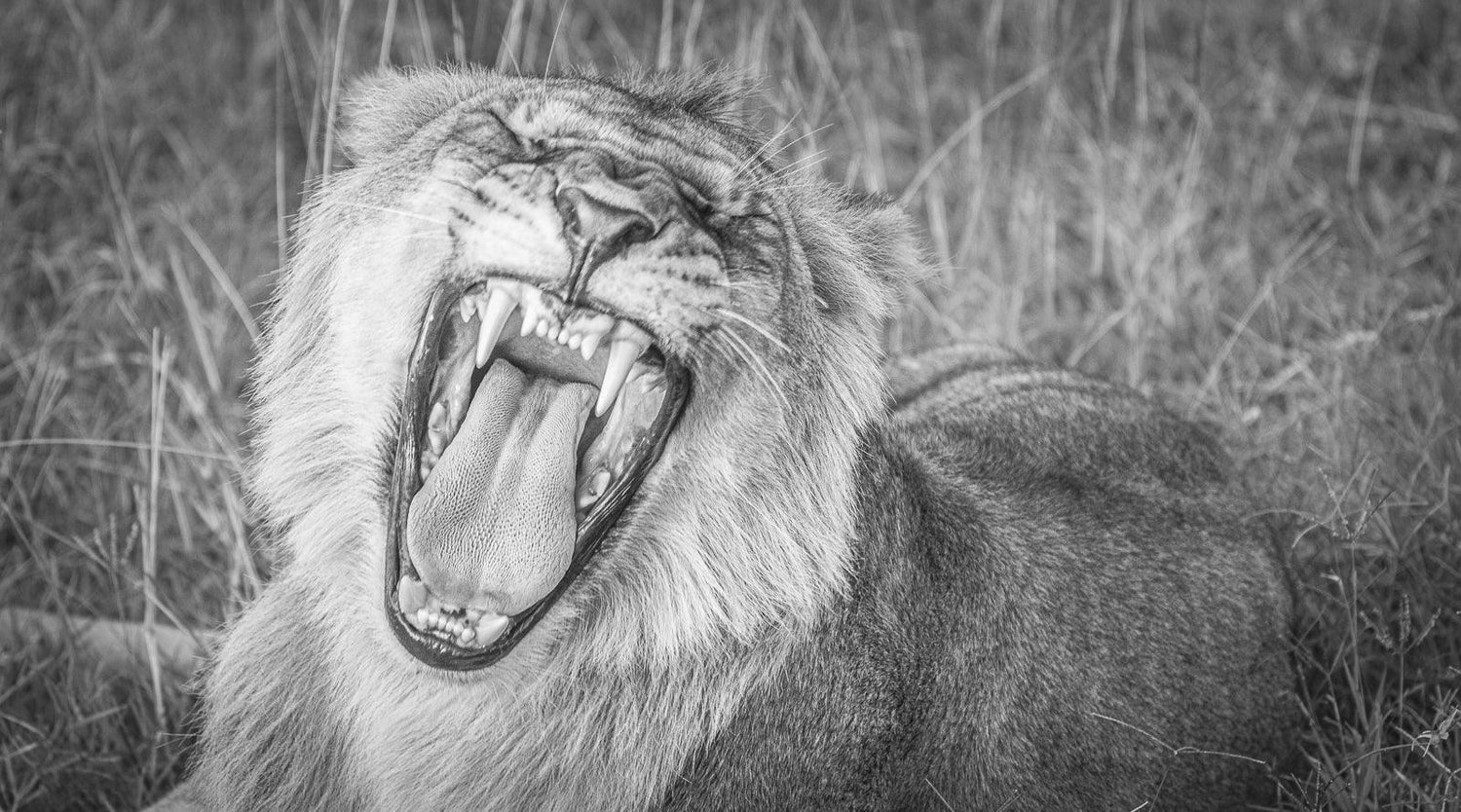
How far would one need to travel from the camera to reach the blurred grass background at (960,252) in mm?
4090

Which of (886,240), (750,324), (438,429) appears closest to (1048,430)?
(886,240)

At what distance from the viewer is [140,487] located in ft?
14.8

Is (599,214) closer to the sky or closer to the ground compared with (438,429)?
closer to the sky

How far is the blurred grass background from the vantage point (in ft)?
13.4

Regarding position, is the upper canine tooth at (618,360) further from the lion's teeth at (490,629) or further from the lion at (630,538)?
the lion's teeth at (490,629)

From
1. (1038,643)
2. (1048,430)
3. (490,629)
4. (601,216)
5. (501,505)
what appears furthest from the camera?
(1048,430)

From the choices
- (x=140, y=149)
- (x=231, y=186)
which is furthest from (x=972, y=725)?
(x=140, y=149)

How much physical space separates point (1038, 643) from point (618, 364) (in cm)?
122

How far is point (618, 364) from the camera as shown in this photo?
118 inches

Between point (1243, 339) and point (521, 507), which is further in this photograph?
point (1243, 339)

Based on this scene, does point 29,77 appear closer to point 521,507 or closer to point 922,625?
point 521,507

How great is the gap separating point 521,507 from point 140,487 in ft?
6.68

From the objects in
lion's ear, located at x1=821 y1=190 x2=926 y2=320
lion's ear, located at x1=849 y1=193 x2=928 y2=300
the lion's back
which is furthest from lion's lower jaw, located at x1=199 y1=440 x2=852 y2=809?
lion's ear, located at x1=849 y1=193 x2=928 y2=300

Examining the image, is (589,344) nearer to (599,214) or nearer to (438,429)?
(599,214)
